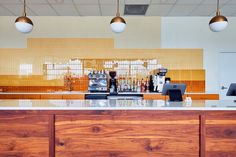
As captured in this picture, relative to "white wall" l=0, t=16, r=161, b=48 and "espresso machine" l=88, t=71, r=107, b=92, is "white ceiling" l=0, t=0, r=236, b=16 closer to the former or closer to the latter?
"white wall" l=0, t=16, r=161, b=48

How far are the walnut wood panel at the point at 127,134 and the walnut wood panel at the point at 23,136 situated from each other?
0.50ft

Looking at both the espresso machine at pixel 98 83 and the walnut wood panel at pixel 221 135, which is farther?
the espresso machine at pixel 98 83

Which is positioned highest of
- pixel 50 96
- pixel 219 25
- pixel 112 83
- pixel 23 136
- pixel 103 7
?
pixel 103 7

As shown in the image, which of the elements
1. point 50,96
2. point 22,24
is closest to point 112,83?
point 50,96

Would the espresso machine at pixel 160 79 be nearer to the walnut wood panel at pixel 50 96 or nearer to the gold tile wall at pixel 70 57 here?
the gold tile wall at pixel 70 57

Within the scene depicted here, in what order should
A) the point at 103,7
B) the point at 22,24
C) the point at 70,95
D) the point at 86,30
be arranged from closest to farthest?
the point at 22,24
the point at 103,7
the point at 70,95
the point at 86,30

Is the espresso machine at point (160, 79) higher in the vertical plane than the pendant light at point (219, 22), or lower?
lower

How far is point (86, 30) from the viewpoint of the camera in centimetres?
543

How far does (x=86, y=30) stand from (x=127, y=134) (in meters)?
3.59

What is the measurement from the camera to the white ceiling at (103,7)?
14.5ft

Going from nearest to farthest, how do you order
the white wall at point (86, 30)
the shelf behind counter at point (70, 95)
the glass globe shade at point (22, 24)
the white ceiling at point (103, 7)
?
the glass globe shade at point (22, 24)
the white ceiling at point (103, 7)
the shelf behind counter at point (70, 95)
the white wall at point (86, 30)

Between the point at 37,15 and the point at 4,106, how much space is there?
3477 millimetres

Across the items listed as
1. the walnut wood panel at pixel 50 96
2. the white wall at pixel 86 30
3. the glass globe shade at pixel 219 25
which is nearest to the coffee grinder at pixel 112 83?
the white wall at pixel 86 30

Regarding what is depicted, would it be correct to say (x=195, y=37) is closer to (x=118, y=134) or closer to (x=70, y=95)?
(x=70, y=95)
